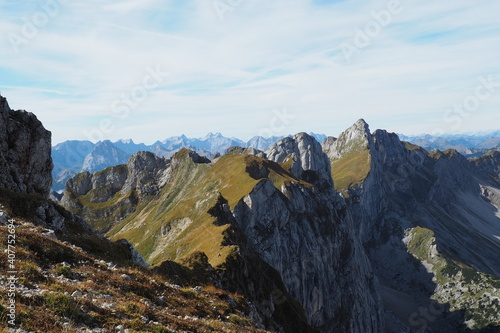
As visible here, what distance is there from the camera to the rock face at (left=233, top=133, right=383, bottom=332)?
12469 centimetres

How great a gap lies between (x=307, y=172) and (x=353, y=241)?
4714 cm

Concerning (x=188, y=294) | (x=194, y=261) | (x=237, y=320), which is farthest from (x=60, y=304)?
(x=194, y=261)

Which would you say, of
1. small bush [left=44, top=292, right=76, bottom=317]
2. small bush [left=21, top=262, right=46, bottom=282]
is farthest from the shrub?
small bush [left=21, top=262, right=46, bottom=282]

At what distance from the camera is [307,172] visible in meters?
199

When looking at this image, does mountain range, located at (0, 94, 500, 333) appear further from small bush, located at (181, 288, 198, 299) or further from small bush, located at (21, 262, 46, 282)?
small bush, located at (181, 288, 198, 299)

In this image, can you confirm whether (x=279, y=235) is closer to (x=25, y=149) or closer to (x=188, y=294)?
(x=25, y=149)

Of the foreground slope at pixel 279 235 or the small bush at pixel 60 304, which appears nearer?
the small bush at pixel 60 304

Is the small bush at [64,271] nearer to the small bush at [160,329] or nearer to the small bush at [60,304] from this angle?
the small bush at [60,304]

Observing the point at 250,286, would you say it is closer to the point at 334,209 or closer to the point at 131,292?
the point at 131,292

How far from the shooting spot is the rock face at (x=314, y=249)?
12469 centimetres

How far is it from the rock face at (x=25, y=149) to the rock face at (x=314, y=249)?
7338 cm

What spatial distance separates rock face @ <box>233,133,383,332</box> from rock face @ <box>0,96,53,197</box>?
73376 millimetres

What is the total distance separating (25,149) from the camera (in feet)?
186

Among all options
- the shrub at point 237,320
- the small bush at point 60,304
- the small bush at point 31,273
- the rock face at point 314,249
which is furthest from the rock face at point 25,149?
the rock face at point 314,249
